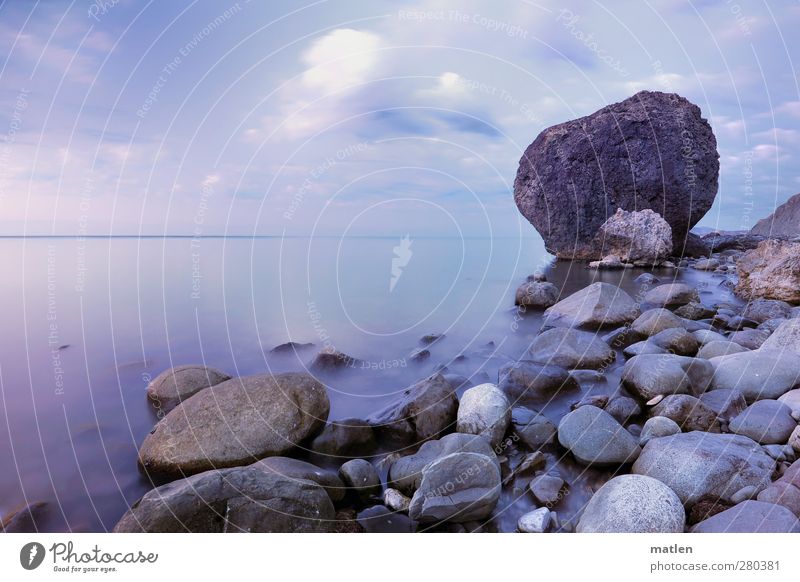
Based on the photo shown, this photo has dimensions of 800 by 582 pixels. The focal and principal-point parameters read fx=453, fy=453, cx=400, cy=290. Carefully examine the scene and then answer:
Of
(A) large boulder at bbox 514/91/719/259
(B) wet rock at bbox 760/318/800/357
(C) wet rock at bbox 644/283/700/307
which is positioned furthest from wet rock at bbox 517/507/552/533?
(A) large boulder at bbox 514/91/719/259

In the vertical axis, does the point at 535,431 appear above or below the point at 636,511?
above

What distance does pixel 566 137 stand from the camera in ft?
74.8

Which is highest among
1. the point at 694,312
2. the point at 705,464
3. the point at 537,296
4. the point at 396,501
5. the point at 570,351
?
the point at 537,296

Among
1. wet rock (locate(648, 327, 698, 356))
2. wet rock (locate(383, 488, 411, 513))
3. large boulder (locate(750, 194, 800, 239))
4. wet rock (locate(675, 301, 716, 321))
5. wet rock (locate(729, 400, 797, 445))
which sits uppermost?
large boulder (locate(750, 194, 800, 239))

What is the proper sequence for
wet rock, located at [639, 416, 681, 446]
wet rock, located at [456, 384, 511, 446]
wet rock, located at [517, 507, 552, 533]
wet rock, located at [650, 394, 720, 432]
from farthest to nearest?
wet rock, located at [456, 384, 511, 446], wet rock, located at [650, 394, 720, 432], wet rock, located at [639, 416, 681, 446], wet rock, located at [517, 507, 552, 533]

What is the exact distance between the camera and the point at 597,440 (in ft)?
12.9

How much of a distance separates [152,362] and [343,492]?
14.4 ft

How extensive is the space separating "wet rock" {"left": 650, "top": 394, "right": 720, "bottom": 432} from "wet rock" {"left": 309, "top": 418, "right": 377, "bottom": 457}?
292 centimetres

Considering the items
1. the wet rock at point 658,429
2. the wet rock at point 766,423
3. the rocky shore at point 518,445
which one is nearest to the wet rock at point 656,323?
the rocky shore at point 518,445

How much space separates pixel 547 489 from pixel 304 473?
1909 millimetres

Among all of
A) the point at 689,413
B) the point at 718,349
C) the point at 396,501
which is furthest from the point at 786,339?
the point at 396,501

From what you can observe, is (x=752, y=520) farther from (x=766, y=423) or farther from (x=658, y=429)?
(x=766, y=423)

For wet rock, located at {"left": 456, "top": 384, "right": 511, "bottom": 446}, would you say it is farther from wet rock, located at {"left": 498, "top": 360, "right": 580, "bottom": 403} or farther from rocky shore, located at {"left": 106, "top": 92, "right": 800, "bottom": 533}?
wet rock, located at {"left": 498, "top": 360, "right": 580, "bottom": 403}

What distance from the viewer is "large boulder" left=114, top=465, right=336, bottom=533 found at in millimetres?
2887
